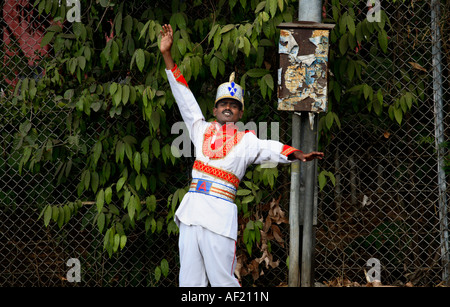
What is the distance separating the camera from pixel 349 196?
439 cm

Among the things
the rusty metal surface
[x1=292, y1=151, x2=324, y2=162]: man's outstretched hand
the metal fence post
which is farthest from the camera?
the metal fence post

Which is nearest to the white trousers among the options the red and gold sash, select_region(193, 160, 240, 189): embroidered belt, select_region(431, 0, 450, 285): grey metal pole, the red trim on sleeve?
select_region(193, 160, 240, 189): embroidered belt

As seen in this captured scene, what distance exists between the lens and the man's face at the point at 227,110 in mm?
3420

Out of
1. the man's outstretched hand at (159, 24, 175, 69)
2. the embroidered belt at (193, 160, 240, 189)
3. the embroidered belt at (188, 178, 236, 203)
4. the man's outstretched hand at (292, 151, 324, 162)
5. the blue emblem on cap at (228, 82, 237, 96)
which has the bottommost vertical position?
the embroidered belt at (188, 178, 236, 203)

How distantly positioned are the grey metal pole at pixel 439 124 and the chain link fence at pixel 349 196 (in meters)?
0.01

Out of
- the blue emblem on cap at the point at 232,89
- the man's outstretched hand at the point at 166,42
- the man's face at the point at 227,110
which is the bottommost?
the man's face at the point at 227,110

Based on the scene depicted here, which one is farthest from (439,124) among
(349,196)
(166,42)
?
(166,42)

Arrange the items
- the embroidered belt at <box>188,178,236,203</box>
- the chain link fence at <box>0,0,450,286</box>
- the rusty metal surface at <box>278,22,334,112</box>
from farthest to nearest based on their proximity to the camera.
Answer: the chain link fence at <box>0,0,450,286</box>, the rusty metal surface at <box>278,22,334,112</box>, the embroidered belt at <box>188,178,236,203</box>

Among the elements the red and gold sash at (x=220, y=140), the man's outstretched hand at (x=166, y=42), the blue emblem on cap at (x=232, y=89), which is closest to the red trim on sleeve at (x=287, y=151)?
the red and gold sash at (x=220, y=140)

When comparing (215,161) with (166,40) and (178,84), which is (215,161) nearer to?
(178,84)

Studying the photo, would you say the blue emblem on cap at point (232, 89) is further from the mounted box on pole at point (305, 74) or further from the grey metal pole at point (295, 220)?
the grey metal pole at point (295, 220)

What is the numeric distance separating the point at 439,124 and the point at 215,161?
1679 mm

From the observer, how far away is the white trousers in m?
3.27

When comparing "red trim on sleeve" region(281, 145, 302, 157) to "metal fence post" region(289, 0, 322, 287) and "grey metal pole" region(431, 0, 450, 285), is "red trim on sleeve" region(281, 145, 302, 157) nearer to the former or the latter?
"metal fence post" region(289, 0, 322, 287)
